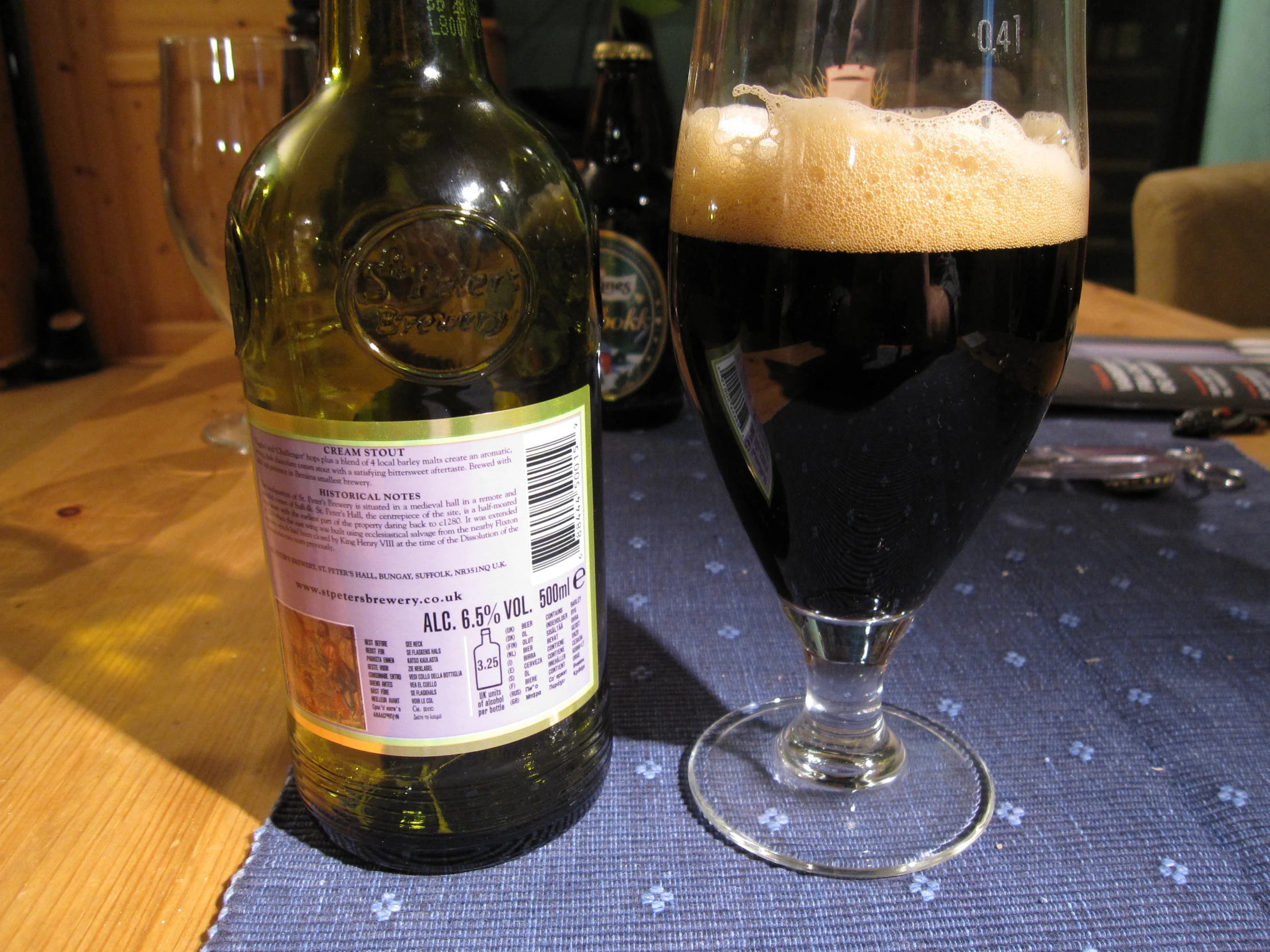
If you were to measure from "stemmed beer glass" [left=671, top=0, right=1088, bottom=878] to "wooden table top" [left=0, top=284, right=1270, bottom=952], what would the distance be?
265mm

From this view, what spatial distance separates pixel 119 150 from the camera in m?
2.93

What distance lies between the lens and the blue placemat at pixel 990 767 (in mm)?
410

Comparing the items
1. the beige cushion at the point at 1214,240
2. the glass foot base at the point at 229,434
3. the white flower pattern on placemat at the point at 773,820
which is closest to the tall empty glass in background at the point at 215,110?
the glass foot base at the point at 229,434

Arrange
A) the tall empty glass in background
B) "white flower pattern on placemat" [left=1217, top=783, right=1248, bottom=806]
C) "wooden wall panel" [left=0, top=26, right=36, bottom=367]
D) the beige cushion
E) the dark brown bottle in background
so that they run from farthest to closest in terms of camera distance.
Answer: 1. "wooden wall panel" [left=0, top=26, right=36, bottom=367]
2. the beige cushion
3. the dark brown bottle in background
4. the tall empty glass in background
5. "white flower pattern on placemat" [left=1217, top=783, right=1248, bottom=806]

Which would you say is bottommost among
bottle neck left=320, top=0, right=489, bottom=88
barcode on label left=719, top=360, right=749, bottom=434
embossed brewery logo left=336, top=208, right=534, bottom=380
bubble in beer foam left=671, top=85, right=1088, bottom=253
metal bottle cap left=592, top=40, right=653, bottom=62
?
barcode on label left=719, top=360, right=749, bottom=434

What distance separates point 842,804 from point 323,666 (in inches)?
11.1

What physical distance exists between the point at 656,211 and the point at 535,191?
1.82 ft

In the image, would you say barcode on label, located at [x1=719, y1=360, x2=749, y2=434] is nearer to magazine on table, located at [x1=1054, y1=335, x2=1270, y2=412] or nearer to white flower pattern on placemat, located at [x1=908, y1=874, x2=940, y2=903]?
white flower pattern on placemat, located at [x1=908, y1=874, x2=940, y2=903]

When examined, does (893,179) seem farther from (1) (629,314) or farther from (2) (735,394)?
(1) (629,314)

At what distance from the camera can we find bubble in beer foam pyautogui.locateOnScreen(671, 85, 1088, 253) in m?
0.39

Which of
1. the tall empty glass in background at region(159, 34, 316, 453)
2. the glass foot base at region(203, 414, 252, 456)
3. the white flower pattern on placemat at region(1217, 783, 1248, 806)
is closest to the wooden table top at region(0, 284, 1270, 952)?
the glass foot base at region(203, 414, 252, 456)

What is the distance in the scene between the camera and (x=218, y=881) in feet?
1.41

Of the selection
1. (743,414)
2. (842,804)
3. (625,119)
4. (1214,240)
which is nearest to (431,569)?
(743,414)

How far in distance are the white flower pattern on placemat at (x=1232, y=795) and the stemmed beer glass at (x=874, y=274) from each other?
0.13m
